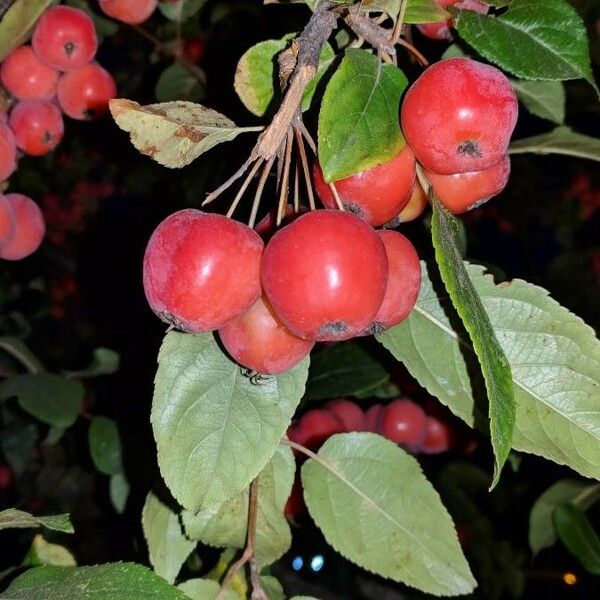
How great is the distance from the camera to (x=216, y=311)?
68 centimetres

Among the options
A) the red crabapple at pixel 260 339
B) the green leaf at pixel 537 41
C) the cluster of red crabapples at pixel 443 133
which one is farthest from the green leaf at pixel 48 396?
the green leaf at pixel 537 41

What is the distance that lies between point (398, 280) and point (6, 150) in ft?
2.66

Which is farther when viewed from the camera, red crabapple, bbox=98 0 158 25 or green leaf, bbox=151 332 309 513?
red crabapple, bbox=98 0 158 25

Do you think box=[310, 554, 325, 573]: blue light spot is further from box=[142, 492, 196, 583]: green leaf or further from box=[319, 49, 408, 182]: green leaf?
box=[319, 49, 408, 182]: green leaf

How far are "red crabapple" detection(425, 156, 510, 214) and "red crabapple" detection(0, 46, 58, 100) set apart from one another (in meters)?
0.88

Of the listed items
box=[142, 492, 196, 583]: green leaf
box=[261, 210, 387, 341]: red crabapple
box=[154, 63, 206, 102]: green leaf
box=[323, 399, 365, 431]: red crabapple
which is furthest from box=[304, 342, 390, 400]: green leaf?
box=[261, 210, 387, 341]: red crabapple

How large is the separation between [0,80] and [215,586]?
3.21 ft

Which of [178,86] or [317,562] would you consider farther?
[317,562]

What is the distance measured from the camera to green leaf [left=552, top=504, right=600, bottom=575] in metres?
1.48

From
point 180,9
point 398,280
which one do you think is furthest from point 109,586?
point 180,9

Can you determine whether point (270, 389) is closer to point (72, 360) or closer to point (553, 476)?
point (553, 476)

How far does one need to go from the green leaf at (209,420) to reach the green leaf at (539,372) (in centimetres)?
19

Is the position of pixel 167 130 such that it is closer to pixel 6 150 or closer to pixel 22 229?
pixel 6 150

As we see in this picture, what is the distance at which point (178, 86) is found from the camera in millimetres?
1712
